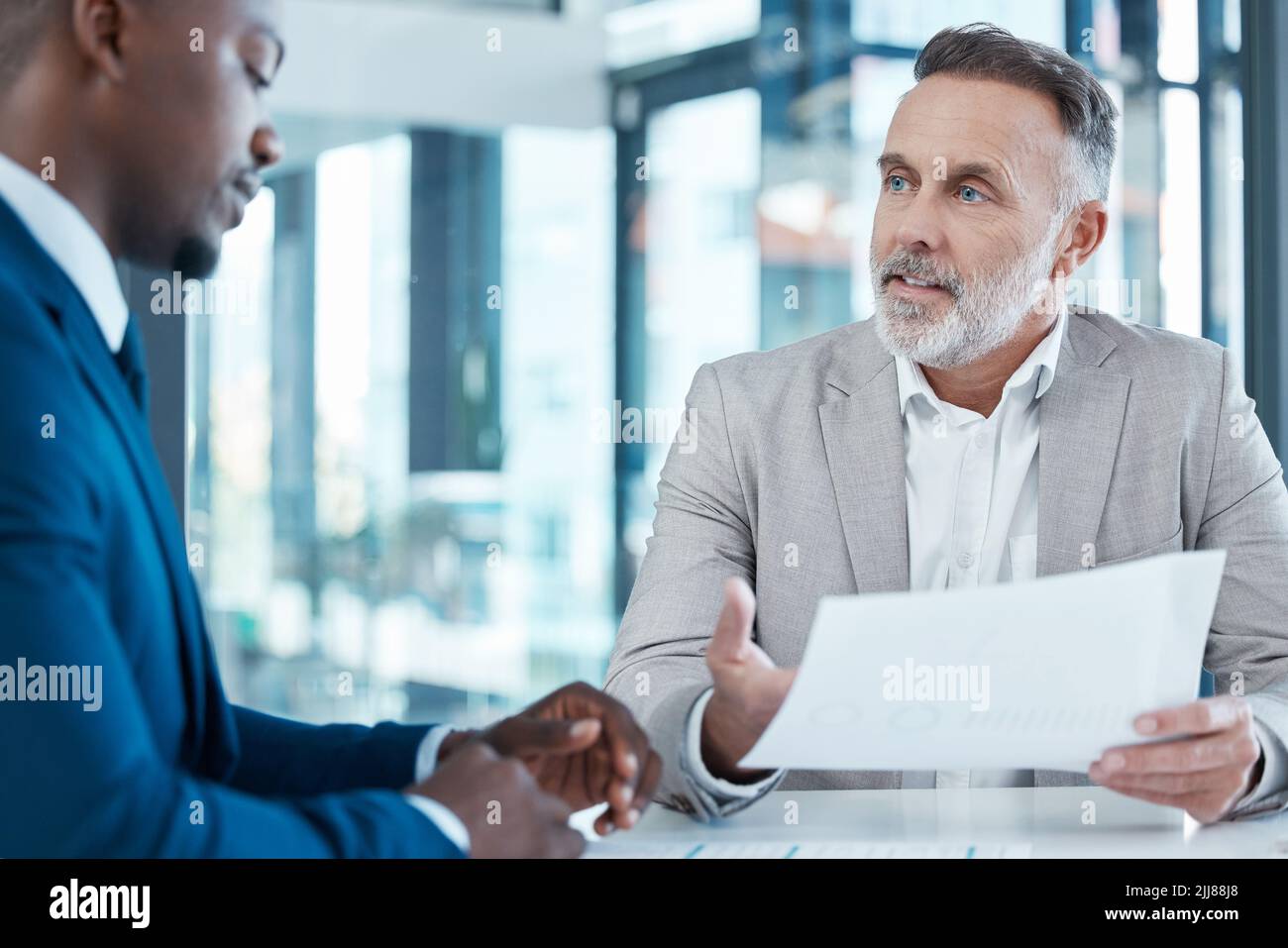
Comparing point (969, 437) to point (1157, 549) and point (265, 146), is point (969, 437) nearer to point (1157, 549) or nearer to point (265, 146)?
point (1157, 549)

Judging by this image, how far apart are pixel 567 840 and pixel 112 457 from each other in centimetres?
41

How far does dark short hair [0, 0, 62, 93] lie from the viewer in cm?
81

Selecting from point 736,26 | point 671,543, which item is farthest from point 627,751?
point 736,26

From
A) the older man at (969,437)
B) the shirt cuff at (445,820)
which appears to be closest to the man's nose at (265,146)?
the shirt cuff at (445,820)

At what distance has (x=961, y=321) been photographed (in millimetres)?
1742

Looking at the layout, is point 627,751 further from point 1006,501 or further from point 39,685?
point 1006,501

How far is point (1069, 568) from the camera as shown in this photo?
1654mm

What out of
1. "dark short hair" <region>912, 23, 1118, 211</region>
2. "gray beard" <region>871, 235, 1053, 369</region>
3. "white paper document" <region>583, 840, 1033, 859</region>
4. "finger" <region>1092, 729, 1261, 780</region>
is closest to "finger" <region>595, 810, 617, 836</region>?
"white paper document" <region>583, 840, 1033, 859</region>

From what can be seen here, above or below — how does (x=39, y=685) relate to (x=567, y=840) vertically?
above

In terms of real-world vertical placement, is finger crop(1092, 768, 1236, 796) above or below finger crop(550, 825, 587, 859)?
below

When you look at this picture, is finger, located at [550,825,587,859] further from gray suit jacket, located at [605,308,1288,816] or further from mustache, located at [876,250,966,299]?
mustache, located at [876,250,966,299]

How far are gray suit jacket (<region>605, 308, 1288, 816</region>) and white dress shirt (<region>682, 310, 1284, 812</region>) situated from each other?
0.04m

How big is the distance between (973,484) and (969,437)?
0.26 ft

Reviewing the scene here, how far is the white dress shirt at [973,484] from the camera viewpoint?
5.60 ft
